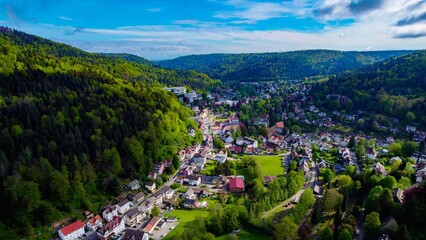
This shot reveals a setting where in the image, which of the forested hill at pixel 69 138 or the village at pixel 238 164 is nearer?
the forested hill at pixel 69 138

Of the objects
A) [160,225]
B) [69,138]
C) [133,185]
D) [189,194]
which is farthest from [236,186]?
[69,138]

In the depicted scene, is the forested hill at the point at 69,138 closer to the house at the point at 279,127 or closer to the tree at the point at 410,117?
the house at the point at 279,127

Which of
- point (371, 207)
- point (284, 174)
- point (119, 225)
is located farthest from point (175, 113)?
point (371, 207)

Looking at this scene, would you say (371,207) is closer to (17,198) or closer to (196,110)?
(17,198)

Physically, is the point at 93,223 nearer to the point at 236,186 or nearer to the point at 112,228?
the point at 112,228

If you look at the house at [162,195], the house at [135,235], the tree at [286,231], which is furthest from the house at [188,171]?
the tree at [286,231]

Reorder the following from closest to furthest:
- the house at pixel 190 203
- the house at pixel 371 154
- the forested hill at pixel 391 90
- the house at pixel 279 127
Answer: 1. the house at pixel 190 203
2. the house at pixel 371 154
3. the house at pixel 279 127
4. the forested hill at pixel 391 90

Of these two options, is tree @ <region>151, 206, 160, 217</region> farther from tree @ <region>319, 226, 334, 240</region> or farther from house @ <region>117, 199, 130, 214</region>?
tree @ <region>319, 226, 334, 240</region>
